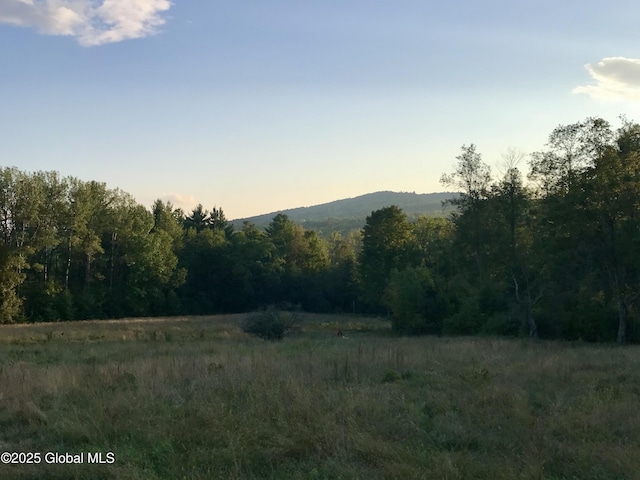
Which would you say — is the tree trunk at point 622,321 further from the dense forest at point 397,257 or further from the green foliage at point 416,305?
the green foliage at point 416,305

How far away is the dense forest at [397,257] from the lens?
2638 cm

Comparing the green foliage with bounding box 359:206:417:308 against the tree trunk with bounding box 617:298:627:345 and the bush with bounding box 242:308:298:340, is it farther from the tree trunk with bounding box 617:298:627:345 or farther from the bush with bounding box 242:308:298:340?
the tree trunk with bounding box 617:298:627:345

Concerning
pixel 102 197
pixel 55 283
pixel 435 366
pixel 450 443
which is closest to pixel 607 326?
pixel 435 366

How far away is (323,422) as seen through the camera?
7.39 metres

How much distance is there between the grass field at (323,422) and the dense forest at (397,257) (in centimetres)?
1562

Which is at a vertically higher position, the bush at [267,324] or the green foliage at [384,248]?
the green foliage at [384,248]

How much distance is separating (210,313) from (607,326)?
49.8 meters

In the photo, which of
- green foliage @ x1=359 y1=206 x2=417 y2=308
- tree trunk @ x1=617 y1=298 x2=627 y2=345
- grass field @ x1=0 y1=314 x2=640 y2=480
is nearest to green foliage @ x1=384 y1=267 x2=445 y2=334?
tree trunk @ x1=617 y1=298 x2=627 y2=345

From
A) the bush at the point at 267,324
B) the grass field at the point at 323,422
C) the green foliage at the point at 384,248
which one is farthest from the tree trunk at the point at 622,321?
the green foliage at the point at 384,248

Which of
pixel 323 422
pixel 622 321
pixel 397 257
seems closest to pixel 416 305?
pixel 622 321

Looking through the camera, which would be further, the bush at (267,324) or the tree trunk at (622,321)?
the bush at (267,324)

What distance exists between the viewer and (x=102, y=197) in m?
61.7

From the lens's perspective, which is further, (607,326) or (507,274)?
(507,274)

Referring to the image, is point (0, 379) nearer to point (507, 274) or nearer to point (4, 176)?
point (507, 274)
